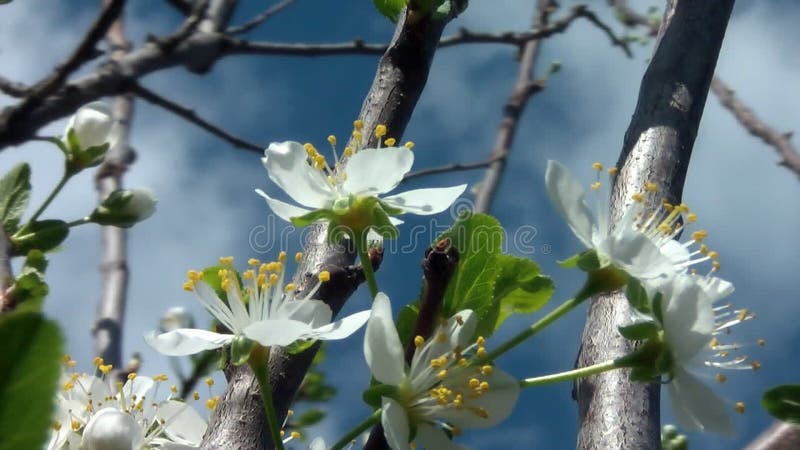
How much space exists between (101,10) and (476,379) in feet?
2.68

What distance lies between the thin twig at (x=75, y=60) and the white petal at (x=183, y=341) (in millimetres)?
611

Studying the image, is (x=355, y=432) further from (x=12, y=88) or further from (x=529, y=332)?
(x=12, y=88)

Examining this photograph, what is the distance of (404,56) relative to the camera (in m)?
1.02

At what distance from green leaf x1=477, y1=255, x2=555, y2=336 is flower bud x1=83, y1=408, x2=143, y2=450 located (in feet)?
1.09

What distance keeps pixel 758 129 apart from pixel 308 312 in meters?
1.46

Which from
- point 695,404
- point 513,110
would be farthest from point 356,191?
point 513,110

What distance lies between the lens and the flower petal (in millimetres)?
873

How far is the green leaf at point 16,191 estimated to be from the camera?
1148 mm

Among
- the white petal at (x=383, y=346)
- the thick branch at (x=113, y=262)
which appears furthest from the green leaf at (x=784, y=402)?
the thick branch at (x=113, y=262)

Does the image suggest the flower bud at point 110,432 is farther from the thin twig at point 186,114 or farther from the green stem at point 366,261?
the thin twig at point 186,114

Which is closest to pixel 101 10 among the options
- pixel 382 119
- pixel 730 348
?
pixel 382 119

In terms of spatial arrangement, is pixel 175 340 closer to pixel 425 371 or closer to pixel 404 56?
pixel 425 371

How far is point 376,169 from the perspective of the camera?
0.86 meters

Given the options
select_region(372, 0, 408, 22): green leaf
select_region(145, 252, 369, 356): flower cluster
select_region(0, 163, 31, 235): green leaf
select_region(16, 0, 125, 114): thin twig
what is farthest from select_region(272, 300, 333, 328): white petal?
select_region(16, 0, 125, 114): thin twig
